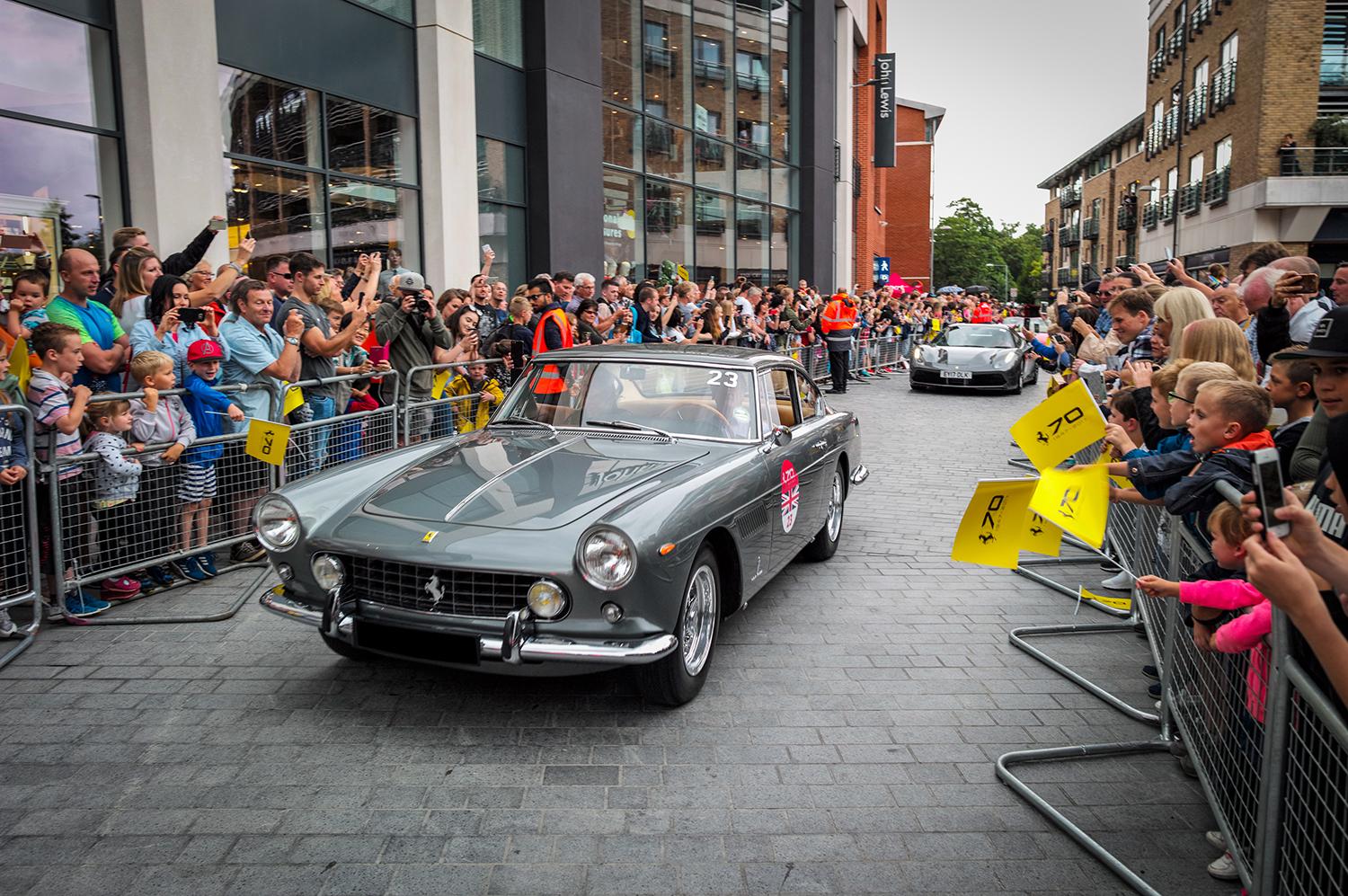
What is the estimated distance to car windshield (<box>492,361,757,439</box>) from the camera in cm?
553

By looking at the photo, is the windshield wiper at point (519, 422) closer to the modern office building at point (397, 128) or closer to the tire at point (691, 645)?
the tire at point (691, 645)

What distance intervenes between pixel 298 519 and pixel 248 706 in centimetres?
85

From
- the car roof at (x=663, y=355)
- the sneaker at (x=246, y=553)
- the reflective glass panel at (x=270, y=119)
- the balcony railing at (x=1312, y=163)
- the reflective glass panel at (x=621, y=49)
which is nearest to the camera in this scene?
the car roof at (x=663, y=355)

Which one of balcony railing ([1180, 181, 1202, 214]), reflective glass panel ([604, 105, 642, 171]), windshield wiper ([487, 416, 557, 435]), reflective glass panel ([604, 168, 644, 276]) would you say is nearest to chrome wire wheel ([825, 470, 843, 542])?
windshield wiper ([487, 416, 557, 435])

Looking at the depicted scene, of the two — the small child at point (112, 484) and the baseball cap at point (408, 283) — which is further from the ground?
the baseball cap at point (408, 283)

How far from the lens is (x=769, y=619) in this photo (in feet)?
18.6

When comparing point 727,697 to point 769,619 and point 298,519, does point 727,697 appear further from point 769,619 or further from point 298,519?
point 298,519

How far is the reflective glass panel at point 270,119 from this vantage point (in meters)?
10.3

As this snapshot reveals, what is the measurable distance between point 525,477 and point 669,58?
1818 cm

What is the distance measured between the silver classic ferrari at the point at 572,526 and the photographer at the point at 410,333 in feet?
8.20

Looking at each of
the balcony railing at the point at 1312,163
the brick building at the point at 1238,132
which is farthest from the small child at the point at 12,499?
the balcony railing at the point at 1312,163

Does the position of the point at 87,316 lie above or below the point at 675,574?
above

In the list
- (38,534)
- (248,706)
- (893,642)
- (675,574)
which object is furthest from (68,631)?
(893,642)

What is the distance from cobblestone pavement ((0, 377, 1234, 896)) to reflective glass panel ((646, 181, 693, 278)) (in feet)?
49.3
